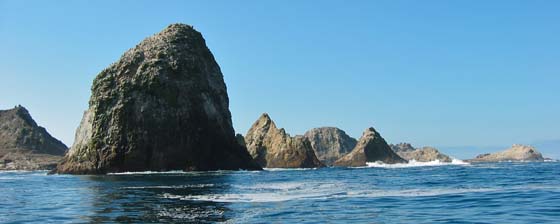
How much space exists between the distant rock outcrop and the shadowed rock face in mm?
58825

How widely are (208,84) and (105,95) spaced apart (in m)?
16.1

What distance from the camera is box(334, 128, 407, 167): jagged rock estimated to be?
148000mm

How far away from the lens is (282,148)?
4555 inches

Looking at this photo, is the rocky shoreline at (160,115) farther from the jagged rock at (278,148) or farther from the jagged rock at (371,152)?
the jagged rock at (371,152)

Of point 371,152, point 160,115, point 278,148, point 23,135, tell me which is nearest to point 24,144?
point 23,135

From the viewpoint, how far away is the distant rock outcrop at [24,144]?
454 feet

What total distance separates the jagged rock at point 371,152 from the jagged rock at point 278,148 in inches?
1278

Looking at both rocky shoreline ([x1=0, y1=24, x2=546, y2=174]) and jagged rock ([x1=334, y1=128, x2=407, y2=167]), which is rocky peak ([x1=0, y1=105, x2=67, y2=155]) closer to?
rocky shoreline ([x1=0, y1=24, x2=546, y2=174])

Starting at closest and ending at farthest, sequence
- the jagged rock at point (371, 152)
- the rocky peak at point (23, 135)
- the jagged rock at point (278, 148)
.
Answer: the jagged rock at point (278, 148) < the jagged rock at point (371, 152) < the rocky peak at point (23, 135)

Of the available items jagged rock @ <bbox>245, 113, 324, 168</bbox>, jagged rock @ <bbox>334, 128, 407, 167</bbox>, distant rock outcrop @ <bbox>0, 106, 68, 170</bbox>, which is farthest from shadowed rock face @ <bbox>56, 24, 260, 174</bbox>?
jagged rock @ <bbox>334, 128, 407, 167</bbox>

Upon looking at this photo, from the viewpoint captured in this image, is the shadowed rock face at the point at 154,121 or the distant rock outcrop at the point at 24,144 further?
the distant rock outcrop at the point at 24,144

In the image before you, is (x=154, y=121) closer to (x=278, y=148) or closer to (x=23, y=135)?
(x=278, y=148)

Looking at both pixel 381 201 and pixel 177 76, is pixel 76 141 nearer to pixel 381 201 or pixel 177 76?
pixel 177 76

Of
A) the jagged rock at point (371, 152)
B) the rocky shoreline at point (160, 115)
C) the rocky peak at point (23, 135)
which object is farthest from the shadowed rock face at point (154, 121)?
the rocky peak at point (23, 135)
